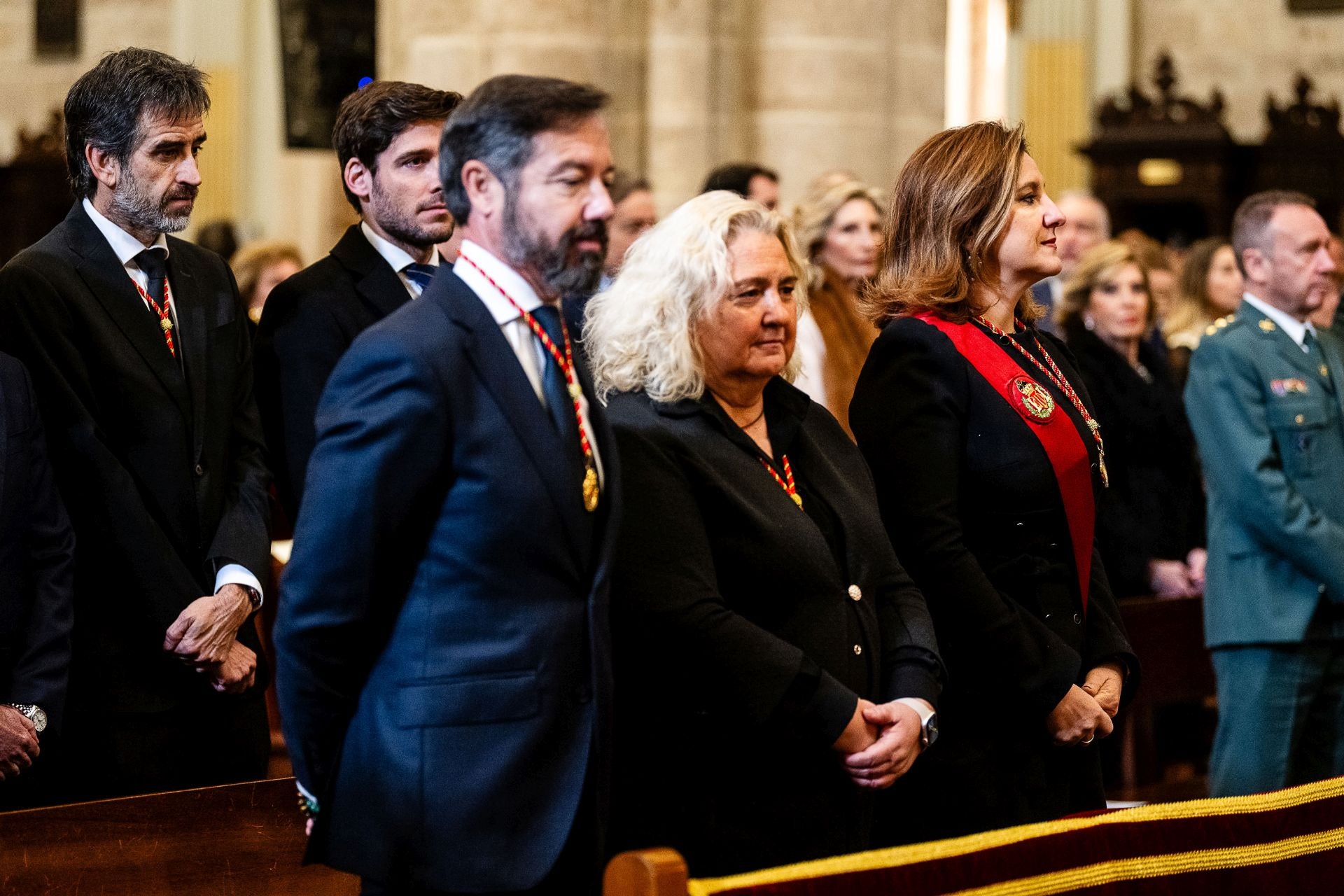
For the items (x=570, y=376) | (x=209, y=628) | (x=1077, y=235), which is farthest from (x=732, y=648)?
(x=1077, y=235)

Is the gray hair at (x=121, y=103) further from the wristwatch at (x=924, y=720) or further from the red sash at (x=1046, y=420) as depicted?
the wristwatch at (x=924, y=720)

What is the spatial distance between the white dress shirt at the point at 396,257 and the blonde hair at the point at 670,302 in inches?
20.0

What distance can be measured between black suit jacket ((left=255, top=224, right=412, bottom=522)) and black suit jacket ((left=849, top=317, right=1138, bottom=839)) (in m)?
0.88

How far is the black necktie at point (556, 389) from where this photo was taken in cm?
226

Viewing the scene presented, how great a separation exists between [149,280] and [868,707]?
1.43 meters

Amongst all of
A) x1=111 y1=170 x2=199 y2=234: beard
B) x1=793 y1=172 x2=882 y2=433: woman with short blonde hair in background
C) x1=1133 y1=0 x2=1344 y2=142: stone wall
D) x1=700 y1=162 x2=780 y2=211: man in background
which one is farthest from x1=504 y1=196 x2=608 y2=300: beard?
x1=1133 y1=0 x2=1344 y2=142: stone wall

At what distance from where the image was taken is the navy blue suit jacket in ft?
7.04

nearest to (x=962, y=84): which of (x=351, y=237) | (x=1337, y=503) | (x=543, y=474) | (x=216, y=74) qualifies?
(x=216, y=74)

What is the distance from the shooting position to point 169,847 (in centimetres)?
278

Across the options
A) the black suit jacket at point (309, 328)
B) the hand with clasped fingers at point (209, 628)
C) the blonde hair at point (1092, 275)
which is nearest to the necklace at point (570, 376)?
the black suit jacket at point (309, 328)

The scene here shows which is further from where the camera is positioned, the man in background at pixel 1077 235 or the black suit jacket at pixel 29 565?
the man in background at pixel 1077 235

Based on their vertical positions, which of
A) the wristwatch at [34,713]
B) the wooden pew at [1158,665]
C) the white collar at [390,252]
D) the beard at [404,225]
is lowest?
the wooden pew at [1158,665]

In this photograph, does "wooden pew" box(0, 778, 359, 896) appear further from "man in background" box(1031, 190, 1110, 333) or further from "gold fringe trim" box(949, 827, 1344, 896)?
"man in background" box(1031, 190, 1110, 333)

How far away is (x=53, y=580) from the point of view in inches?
111
